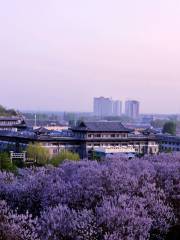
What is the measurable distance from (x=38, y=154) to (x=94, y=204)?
22.6 metres

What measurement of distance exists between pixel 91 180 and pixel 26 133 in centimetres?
2760

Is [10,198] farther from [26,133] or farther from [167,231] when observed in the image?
[26,133]

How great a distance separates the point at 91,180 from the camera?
12.6m

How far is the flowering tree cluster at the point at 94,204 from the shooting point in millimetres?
8664

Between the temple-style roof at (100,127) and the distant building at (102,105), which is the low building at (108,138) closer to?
the temple-style roof at (100,127)

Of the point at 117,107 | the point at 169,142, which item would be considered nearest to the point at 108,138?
the point at 169,142

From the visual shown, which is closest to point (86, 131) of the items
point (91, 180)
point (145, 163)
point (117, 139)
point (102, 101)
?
point (117, 139)

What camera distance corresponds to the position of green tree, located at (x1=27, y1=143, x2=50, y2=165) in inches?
1315

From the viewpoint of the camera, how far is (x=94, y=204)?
11.6 meters

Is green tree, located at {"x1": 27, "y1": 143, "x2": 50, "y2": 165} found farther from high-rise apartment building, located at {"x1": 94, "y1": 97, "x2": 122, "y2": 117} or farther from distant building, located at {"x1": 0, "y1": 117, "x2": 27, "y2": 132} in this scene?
high-rise apartment building, located at {"x1": 94, "y1": 97, "x2": 122, "y2": 117}

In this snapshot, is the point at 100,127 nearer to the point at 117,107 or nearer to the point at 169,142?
the point at 169,142

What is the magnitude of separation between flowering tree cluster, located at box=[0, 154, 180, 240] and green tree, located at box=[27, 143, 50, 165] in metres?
16.9

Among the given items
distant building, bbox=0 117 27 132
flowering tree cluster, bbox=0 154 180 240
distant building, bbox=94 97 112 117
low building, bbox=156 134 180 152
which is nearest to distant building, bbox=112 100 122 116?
distant building, bbox=94 97 112 117

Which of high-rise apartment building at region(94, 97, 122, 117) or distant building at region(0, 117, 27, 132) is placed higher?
high-rise apartment building at region(94, 97, 122, 117)
